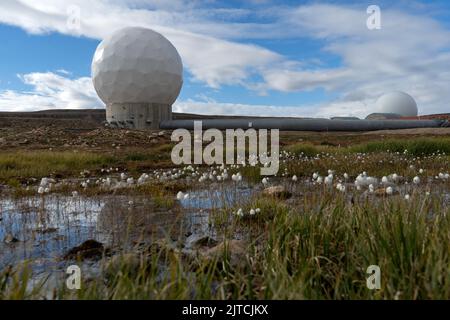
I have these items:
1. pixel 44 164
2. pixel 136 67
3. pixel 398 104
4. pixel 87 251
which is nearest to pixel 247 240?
pixel 87 251

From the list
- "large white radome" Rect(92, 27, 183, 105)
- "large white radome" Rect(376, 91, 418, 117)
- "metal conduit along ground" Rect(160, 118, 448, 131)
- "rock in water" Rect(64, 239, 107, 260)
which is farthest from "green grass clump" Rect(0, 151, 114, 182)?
"large white radome" Rect(376, 91, 418, 117)

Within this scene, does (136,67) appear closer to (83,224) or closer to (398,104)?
(83,224)

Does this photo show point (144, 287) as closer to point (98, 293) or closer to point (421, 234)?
point (98, 293)

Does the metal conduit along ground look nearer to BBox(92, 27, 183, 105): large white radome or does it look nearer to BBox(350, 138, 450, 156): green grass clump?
BBox(92, 27, 183, 105): large white radome

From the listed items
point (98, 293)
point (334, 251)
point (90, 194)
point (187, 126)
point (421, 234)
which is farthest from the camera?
point (187, 126)

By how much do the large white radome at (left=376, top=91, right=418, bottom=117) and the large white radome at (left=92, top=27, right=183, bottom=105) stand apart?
145 feet

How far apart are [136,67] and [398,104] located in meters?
50.1

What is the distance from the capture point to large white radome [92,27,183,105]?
1412 inches

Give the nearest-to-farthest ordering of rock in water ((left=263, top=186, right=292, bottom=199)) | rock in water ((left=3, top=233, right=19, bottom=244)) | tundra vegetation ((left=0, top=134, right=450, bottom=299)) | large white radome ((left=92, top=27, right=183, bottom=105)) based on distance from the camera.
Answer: tundra vegetation ((left=0, top=134, right=450, bottom=299)) → rock in water ((left=3, top=233, right=19, bottom=244)) → rock in water ((left=263, top=186, right=292, bottom=199)) → large white radome ((left=92, top=27, right=183, bottom=105))

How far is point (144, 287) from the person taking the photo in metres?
3.01

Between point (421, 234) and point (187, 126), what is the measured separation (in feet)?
122

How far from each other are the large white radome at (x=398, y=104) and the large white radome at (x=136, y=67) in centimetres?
4405

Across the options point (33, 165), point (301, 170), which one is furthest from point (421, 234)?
point (33, 165)

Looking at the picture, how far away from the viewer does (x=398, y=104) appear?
67.8 meters
